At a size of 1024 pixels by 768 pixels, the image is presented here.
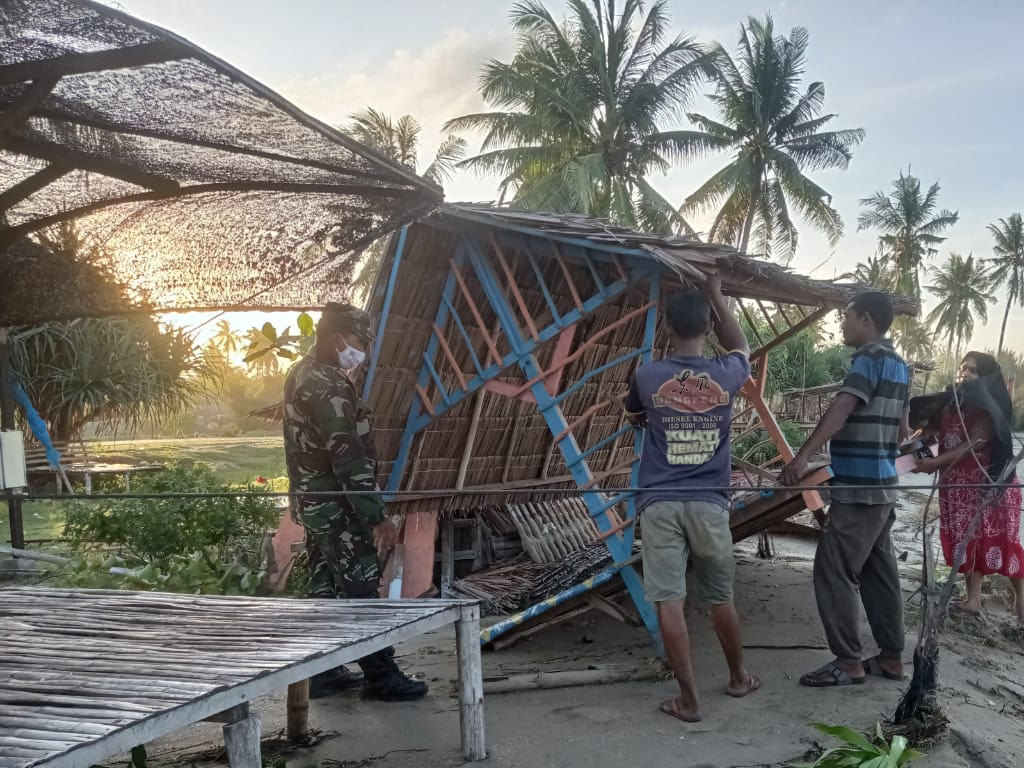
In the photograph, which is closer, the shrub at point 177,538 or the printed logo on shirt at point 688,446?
the printed logo on shirt at point 688,446

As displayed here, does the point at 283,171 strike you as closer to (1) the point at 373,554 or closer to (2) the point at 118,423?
(1) the point at 373,554

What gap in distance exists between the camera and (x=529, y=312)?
6430mm

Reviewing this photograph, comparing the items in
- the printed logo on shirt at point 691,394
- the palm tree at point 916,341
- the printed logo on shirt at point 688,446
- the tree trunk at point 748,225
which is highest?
the tree trunk at point 748,225

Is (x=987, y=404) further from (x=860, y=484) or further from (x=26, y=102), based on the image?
(x=26, y=102)

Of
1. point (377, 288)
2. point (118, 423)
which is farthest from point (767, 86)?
point (377, 288)

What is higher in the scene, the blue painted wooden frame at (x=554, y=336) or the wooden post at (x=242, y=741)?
the blue painted wooden frame at (x=554, y=336)

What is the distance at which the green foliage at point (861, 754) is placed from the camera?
2.85 meters

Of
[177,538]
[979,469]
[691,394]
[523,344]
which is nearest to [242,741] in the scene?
[691,394]

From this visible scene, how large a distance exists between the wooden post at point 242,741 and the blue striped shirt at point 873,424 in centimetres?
287

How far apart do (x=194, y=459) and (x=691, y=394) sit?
21781mm

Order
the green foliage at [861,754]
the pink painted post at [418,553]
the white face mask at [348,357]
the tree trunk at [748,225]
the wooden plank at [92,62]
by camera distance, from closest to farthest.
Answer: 1. the wooden plank at [92,62]
2. the green foliage at [861,754]
3. the white face mask at [348,357]
4. the pink painted post at [418,553]
5. the tree trunk at [748,225]

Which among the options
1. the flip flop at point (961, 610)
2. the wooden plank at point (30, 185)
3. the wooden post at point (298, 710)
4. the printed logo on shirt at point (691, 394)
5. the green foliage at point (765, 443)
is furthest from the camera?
the green foliage at point (765, 443)

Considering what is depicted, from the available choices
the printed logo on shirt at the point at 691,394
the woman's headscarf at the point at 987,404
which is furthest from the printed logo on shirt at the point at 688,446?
the woman's headscarf at the point at 987,404

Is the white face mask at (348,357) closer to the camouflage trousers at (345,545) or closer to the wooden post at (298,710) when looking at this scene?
the camouflage trousers at (345,545)
